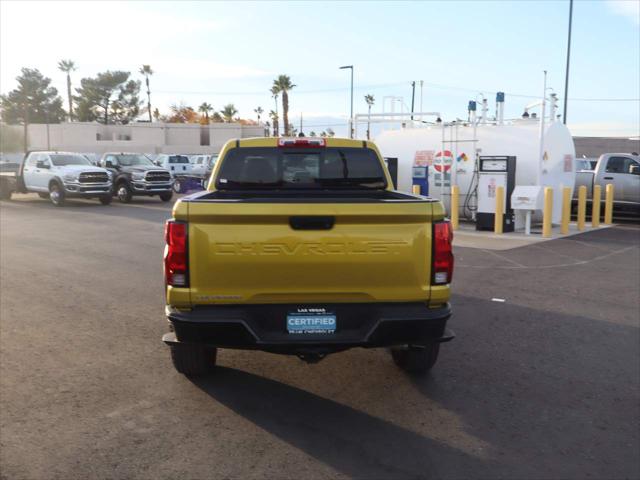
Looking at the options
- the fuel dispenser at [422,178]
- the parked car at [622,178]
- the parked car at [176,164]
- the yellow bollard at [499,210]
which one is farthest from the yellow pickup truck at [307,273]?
the parked car at [176,164]

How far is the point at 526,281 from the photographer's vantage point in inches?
389

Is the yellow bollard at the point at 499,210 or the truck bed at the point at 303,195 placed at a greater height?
the truck bed at the point at 303,195

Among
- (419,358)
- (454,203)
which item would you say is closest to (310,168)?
(419,358)

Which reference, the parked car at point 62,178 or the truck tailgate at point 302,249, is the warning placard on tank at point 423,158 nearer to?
the parked car at point 62,178

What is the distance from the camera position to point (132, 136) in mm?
71812

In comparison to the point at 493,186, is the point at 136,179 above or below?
below

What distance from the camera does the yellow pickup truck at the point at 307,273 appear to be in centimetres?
411

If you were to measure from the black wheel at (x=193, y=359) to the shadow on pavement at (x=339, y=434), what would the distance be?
4.7 inches

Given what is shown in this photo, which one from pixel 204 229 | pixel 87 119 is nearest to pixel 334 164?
pixel 204 229

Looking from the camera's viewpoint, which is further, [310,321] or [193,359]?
[193,359]

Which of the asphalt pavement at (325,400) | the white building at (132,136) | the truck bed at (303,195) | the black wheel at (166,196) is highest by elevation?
the white building at (132,136)

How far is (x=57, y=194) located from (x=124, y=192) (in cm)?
274

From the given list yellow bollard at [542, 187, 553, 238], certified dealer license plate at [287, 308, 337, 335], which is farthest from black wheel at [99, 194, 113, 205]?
certified dealer license plate at [287, 308, 337, 335]

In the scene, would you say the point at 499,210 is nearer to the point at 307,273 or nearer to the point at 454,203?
the point at 454,203
